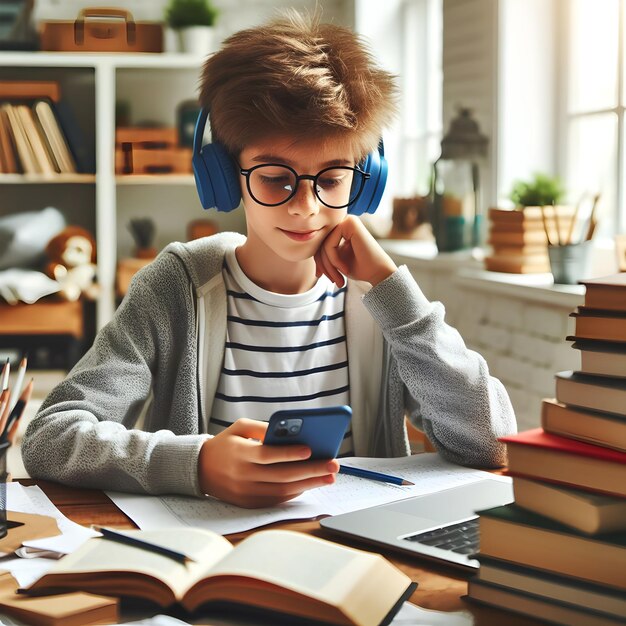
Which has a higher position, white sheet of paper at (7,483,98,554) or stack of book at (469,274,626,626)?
stack of book at (469,274,626,626)

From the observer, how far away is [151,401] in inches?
58.6

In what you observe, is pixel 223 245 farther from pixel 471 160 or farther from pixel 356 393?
pixel 471 160

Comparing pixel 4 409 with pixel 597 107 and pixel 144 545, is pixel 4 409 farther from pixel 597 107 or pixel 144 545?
pixel 597 107

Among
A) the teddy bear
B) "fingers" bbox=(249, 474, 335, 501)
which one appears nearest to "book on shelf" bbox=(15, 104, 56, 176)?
the teddy bear

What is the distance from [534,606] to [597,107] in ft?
6.88

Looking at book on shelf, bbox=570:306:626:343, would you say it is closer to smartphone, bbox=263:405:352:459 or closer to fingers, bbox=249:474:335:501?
smartphone, bbox=263:405:352:459

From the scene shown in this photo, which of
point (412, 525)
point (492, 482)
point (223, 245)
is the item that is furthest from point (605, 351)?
point (223, 245)

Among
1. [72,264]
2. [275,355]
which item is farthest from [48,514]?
[72,264]

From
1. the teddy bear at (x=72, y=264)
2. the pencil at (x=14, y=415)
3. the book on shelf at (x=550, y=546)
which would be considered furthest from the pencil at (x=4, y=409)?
the teddy bear at (x=72, y=264)

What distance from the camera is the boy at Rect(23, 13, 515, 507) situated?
1.21 metres

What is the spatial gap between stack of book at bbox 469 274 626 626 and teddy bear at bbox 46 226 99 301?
3046 millimetres

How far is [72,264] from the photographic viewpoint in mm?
3676

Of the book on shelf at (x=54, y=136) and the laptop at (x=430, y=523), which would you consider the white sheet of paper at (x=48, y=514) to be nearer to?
the laptop at (x=430, y=523)

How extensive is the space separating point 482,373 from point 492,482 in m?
0.21
